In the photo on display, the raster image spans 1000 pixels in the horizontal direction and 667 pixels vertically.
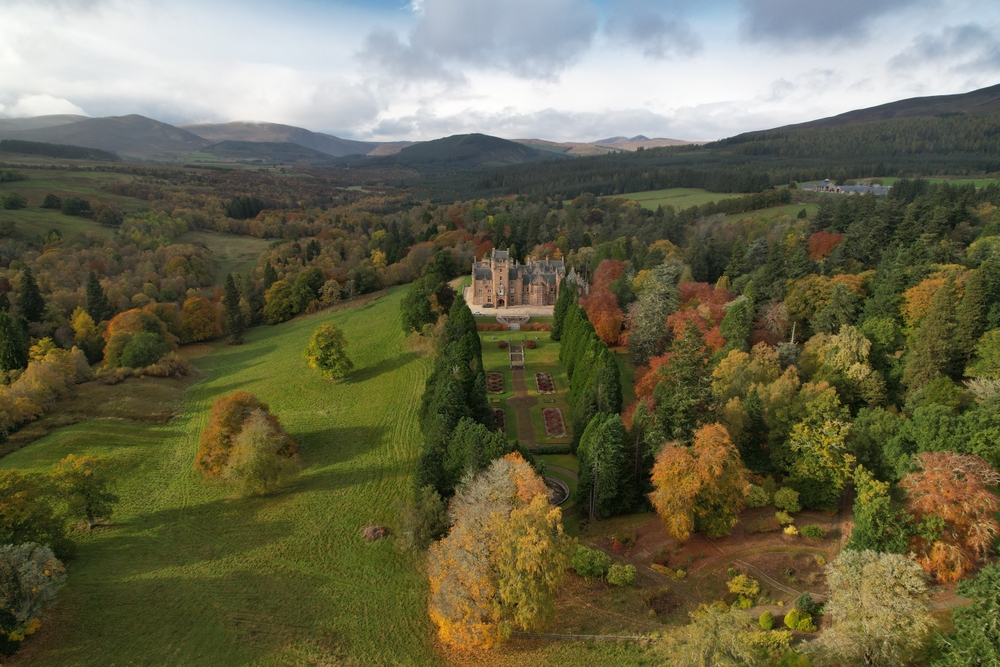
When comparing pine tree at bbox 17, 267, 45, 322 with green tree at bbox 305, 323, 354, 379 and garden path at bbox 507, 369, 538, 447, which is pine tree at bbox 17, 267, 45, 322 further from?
garden path at bbox 507, 369, 538, 447

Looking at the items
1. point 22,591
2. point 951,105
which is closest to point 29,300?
point 22,591

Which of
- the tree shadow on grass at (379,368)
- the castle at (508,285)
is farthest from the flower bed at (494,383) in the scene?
the castle at (508,285)

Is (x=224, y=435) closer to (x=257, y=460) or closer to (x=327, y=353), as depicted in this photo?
(x=257, y=460)

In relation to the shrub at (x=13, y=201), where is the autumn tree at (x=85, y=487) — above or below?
below

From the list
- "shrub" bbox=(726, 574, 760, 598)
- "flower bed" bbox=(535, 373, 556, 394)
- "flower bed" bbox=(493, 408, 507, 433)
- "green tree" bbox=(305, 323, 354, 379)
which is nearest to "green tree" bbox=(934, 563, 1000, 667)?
"shrub" bbox=(726, 574, 760, 598)

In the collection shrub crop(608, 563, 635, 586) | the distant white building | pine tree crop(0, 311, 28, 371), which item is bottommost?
shrub crop(608, 563, 635, 586)

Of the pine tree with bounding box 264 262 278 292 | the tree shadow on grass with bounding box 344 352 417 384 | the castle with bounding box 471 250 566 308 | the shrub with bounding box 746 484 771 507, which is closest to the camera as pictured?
the shrub with bounding box 746 484 771 507

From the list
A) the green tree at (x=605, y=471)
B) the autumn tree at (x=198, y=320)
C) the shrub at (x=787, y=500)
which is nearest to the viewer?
the shrub at (x=787, y=500)

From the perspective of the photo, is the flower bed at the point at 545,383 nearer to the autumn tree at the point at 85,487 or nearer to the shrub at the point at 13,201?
the autumn tree at the point at 85,487
